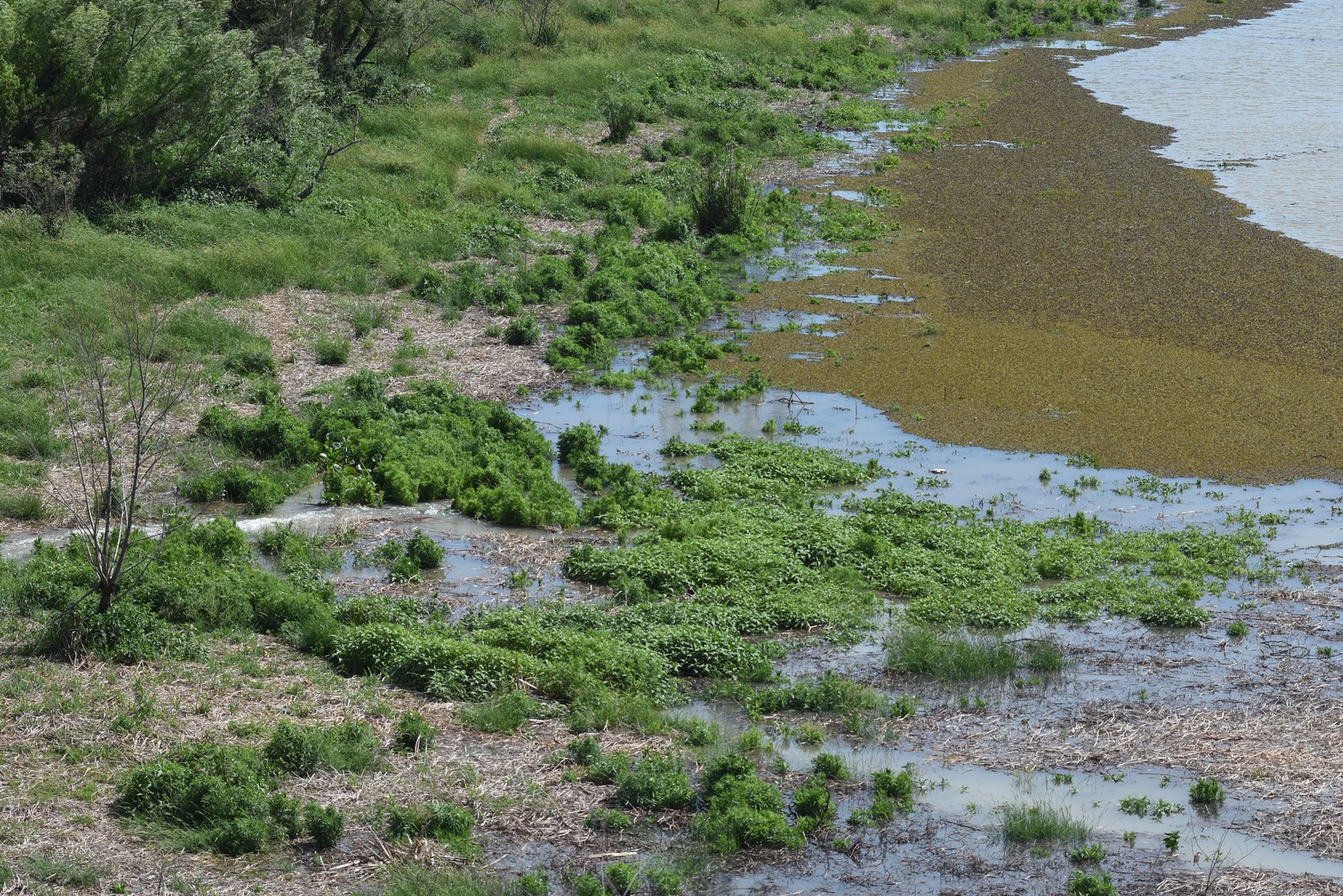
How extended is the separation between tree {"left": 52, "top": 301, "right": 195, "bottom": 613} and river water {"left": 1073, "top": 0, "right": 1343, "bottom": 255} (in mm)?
18705

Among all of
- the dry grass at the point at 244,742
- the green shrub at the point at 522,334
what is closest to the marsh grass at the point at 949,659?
the dry grass at the point at 244,742

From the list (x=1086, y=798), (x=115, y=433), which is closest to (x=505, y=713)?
(x=1086, y=798)

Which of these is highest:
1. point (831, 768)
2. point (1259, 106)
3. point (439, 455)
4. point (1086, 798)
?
point (1259, 106)

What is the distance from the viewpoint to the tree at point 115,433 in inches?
403

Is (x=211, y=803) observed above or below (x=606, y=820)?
above

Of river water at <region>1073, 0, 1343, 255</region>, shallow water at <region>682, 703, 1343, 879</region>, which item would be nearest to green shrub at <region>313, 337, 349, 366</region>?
shallow water at <region>682, 703, 1343, 879</region>

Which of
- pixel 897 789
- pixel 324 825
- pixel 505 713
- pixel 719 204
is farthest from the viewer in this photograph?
pixel 719 204

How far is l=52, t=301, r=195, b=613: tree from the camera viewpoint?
33.6ft

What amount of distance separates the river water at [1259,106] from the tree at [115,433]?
18.7m

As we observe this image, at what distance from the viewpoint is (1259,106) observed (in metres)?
35.8

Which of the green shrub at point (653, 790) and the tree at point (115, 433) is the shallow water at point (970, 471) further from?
the green shrub at point (653, 790)

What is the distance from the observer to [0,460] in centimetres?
1392

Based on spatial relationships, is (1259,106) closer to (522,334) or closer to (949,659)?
(522,334)

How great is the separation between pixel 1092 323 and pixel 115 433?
1295cm
